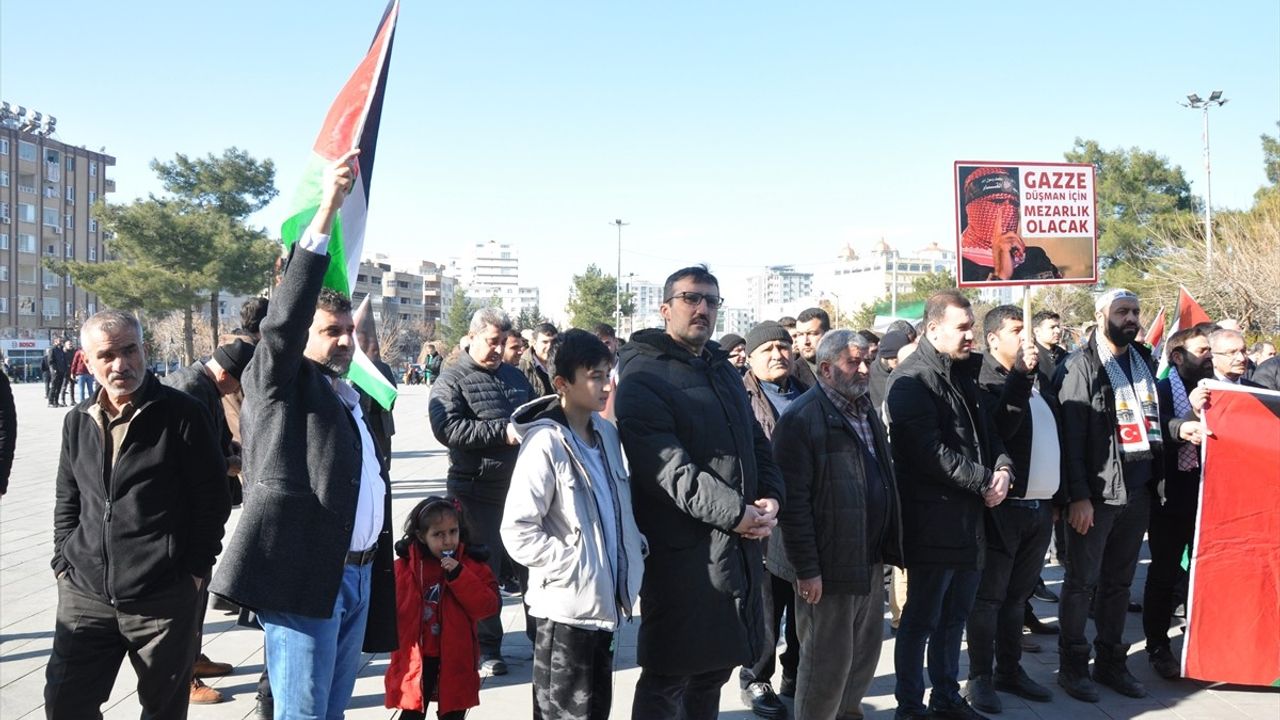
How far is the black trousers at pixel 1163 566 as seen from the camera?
6.06m

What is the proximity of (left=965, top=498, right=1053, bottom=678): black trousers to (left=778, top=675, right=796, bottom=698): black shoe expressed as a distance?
0.98m

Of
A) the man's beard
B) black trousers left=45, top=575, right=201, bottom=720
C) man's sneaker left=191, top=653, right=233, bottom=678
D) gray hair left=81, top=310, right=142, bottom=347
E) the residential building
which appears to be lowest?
man's sneaker left=191, top=653, right=233, bottom=678

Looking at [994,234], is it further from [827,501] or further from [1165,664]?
[827,501]

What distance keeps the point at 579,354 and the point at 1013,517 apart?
9.55 feet

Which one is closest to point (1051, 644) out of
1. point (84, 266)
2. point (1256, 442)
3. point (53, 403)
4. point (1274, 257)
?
point (1256, 442)

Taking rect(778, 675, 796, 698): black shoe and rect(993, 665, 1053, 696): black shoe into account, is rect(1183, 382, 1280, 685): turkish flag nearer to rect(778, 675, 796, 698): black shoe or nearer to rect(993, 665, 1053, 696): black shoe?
rect(993, 665, 1053, 696): black shoe

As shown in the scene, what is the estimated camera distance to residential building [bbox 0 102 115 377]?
82500mm

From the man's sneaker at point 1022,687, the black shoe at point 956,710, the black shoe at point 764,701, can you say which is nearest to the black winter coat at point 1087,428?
the man's sneaker at point 1022,687

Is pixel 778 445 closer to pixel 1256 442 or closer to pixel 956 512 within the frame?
pixel 956 512

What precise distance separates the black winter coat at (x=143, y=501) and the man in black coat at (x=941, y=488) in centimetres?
322

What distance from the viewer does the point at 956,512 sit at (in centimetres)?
491

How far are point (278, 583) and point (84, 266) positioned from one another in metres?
51.8

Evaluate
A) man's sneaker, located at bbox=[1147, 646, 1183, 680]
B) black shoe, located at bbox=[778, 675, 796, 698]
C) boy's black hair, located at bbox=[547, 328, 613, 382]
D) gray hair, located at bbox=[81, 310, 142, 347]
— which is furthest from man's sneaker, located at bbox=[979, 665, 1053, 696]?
gray hair, located at bbox=[81, 310, 142, 347]

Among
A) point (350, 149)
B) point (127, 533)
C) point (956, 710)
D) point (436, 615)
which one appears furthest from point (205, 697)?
point (956, 710)
